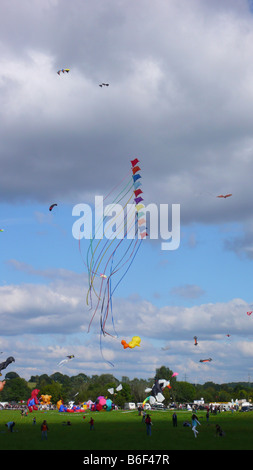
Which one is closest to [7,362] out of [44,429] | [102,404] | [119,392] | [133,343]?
[102,404]

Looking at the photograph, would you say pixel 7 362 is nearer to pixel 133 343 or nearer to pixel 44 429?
pixel 133 343

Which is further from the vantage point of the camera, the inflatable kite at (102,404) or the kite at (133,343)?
the inflatable kite at (102,404)

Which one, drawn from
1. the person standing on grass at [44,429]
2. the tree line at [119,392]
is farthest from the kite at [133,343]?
the tree line at [119,392]

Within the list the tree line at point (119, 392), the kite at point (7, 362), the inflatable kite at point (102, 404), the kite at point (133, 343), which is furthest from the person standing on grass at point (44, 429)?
the tree line at point (119, 392)

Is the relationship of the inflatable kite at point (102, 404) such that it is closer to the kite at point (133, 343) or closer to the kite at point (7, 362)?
the kite at point (7, 362)

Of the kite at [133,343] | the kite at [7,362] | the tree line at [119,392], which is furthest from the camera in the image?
the tree line at [119,392]

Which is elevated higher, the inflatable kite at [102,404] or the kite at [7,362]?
the kite at [7,362]

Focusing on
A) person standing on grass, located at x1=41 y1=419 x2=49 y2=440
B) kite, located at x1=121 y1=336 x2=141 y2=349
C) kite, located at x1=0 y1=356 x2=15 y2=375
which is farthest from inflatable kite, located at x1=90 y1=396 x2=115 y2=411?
person standing on grass, located at x1=41 y1=419 x2=49 y2=440

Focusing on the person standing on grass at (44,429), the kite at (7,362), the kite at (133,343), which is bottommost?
the person standing on grass at (44,429)

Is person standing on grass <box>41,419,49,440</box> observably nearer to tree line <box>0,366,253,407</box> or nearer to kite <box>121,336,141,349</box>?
kite <box>121,336,141,349</box>

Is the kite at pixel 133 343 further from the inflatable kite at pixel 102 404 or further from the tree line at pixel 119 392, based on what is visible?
the tree line at pixel 119 392

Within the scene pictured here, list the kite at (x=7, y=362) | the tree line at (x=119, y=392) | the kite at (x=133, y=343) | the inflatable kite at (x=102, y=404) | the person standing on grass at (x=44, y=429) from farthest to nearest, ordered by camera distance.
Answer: the tree line at (x=119, y=392), the inflatable kite at (x=102, y=404), the kite at (x=7, y=362), the kite at (x=133, y=343), the person standing on grass at (x=44, y=429)
